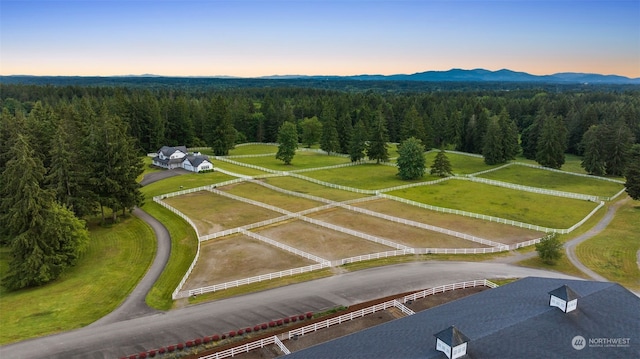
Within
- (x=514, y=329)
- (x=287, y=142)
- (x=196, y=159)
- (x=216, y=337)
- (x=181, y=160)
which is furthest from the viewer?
(x=287, y=142)

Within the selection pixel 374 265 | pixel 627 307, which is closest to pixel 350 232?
pixel 374 265

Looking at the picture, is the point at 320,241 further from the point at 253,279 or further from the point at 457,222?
the point at 457,222

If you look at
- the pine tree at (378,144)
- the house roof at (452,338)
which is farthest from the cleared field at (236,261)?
the pine tree at (378,144)

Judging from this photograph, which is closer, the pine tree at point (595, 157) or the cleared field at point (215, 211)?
the cleared field at point (215, 211)

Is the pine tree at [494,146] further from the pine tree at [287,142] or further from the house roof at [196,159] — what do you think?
the house roof at [196,159]

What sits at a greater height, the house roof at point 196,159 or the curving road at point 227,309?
the house roof at point 196,159

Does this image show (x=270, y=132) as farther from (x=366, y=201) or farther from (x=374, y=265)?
(x=374, y=265)

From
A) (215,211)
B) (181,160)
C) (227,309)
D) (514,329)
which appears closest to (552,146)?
(215,211)
